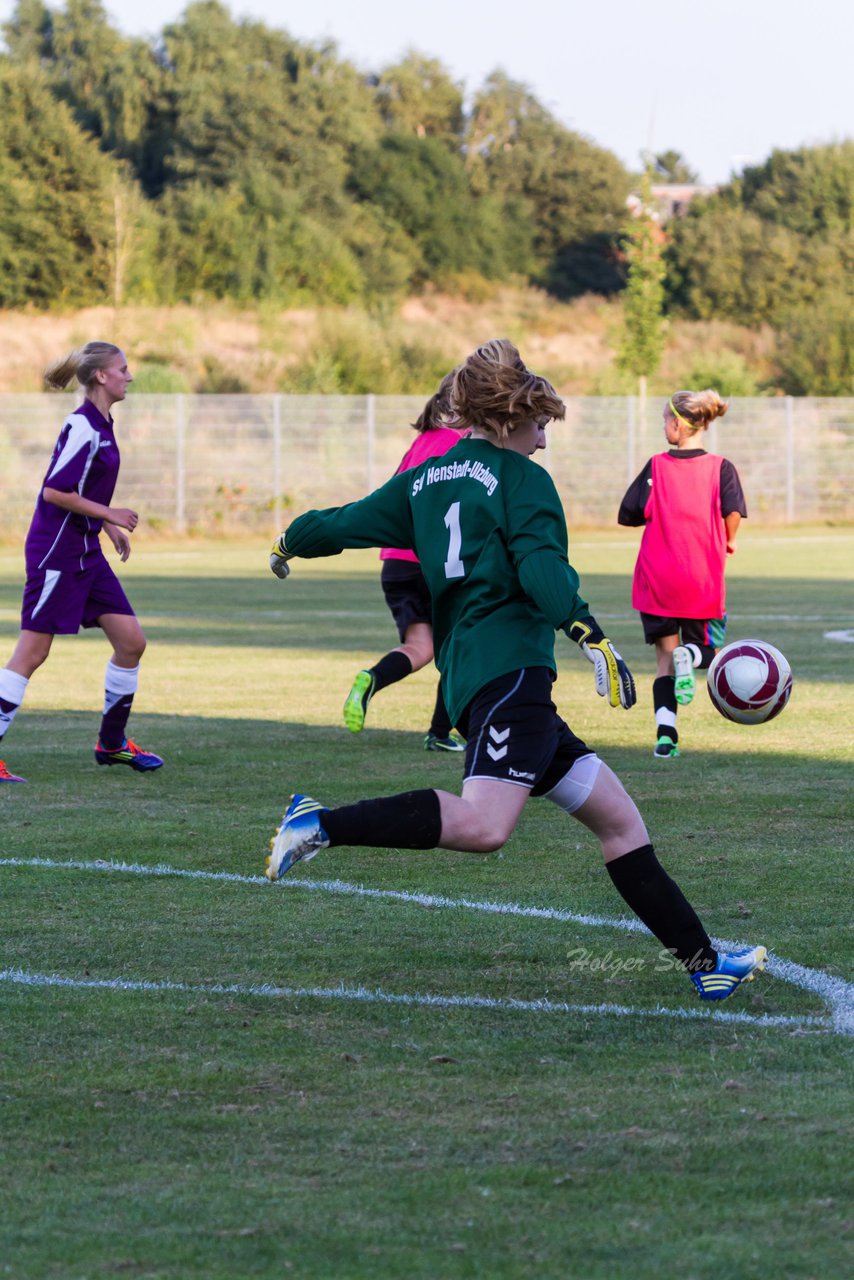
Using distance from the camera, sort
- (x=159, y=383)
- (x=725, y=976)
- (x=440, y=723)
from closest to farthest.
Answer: (x=725, y=976) < (x=440, y=723) < (x=159, y=383)

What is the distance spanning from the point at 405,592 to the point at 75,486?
182 cm

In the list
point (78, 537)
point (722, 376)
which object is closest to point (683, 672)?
point (78, 537)

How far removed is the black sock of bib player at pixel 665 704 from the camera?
9094 mm

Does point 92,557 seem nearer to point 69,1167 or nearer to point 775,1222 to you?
point 69,1167

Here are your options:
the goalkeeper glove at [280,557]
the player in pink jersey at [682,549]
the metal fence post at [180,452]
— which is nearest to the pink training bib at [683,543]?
the player in pink jersey at [682,549]

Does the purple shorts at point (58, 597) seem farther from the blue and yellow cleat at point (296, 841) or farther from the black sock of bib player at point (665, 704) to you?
the blue and yellow cleat at point (296, 841)

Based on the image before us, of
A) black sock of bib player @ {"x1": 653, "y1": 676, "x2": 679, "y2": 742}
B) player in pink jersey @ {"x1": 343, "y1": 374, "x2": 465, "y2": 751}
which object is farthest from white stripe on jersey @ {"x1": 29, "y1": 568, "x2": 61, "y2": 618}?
black sock of bib player @ {"x1": 653, "y1": 676, "x2": 679, "y2": 742}

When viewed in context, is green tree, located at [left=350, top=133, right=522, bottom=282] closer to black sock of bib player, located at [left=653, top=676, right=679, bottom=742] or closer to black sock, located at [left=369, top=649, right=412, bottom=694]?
black sock of bib player, located at [left=653, top=676, right=679, bottom=742]

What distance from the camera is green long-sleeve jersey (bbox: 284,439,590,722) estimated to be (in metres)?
4.43

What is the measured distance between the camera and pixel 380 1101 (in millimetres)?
3793

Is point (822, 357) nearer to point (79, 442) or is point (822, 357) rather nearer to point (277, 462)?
point (277, 462)

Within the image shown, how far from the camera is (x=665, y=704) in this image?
360 inches

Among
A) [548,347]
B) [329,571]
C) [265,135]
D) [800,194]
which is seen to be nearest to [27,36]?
[265,135]

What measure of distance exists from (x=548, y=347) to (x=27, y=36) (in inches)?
919
